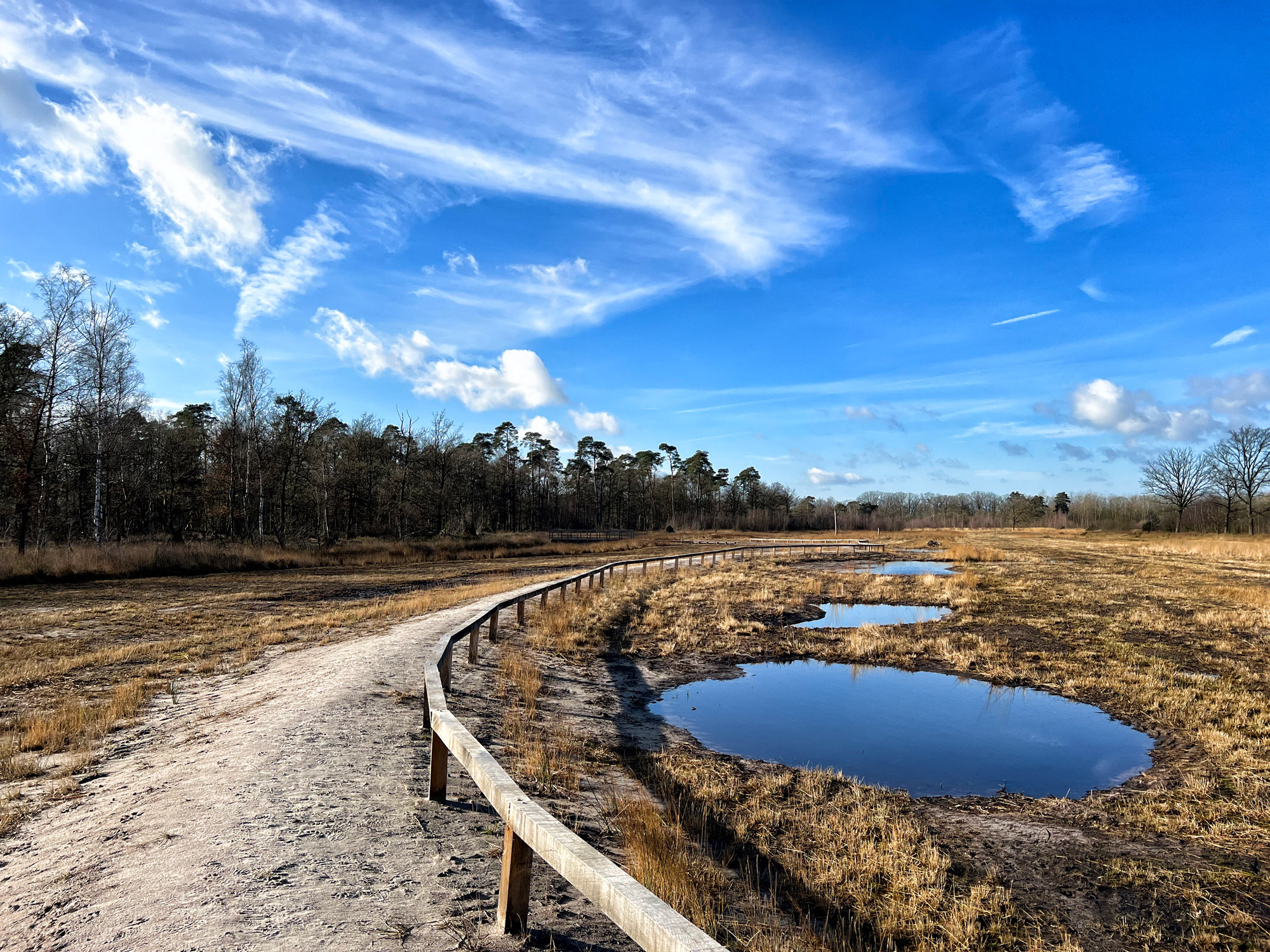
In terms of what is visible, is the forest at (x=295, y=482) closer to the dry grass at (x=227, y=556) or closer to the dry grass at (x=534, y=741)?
the dry grass at (x=227, y=556)

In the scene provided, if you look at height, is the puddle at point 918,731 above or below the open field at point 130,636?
below

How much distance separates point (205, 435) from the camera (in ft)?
186

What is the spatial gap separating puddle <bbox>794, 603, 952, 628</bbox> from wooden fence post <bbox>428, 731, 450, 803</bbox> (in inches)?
600

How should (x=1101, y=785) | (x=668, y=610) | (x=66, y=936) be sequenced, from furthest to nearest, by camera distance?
(x=668, y=610) < (x=1101, y=785) < (x=66, y=936)

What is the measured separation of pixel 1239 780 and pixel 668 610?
14.5 meters

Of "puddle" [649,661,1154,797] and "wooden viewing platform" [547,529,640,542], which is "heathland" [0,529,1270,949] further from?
"wooden viewing platform" [547,529,640,542]

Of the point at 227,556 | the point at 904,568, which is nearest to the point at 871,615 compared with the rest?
the point at 904,568

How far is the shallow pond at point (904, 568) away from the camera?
36500mm

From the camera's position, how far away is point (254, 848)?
14.3 ft

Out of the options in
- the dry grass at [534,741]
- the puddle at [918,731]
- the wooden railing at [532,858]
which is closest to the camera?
the wooden railing at [532,858]

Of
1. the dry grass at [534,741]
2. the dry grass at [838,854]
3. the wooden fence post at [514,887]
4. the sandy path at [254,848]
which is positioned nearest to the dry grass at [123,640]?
the sandy path at [254,848]

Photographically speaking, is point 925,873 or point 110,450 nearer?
point 925,873

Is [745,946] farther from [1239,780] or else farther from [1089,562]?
Answer: [1089,562]

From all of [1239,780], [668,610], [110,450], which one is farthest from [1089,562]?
[110,450]
